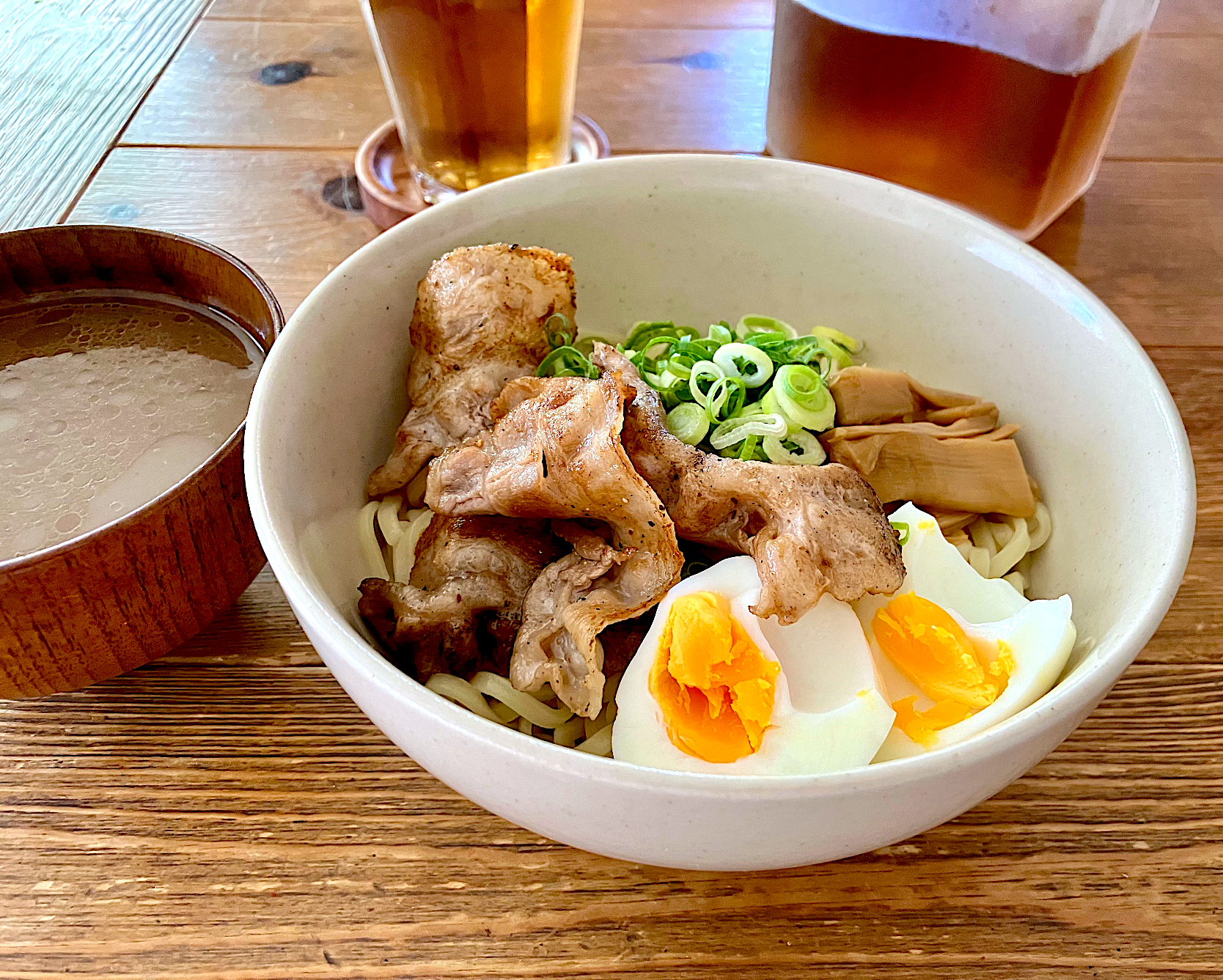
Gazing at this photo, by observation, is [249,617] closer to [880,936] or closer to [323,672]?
[323,672]

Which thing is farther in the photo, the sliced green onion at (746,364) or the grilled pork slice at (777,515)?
the sliced green onion at (746,364)

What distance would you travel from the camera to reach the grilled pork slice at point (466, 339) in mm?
1645

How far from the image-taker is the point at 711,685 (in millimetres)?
1284

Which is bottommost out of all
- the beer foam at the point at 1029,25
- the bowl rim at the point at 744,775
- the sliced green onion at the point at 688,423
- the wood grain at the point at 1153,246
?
the wood grain at the point at 1153,246

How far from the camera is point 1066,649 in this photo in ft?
4.48

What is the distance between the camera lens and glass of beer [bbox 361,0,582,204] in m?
2.15

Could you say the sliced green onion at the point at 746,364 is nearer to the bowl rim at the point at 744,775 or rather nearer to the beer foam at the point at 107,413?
the bowl rim at the point at 744,775

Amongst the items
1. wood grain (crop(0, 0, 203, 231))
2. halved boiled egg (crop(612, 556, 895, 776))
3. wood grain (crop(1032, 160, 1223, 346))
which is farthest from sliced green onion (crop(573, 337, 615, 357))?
wood grain (crop(0, 0, 203, 231))

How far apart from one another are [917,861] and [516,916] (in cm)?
54

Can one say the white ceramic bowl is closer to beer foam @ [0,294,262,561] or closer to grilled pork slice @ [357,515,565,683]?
grilled pork slice @ [357,515,565,683]

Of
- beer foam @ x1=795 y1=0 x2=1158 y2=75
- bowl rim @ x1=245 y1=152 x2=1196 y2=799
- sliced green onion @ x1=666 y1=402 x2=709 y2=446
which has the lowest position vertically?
sliced green onion @ x1=666 y1=402 x2=709 y2=446

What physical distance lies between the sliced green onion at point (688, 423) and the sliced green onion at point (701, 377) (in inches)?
0.7

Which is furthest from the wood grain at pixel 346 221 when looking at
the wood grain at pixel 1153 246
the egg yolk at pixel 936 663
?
the egg yolk at pixel 936 663

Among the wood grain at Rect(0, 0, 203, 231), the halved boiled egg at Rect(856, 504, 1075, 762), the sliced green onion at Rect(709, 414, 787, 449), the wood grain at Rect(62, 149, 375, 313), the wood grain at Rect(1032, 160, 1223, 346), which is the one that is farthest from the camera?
the wood grain at Rect(0, 0, 203, 231)
